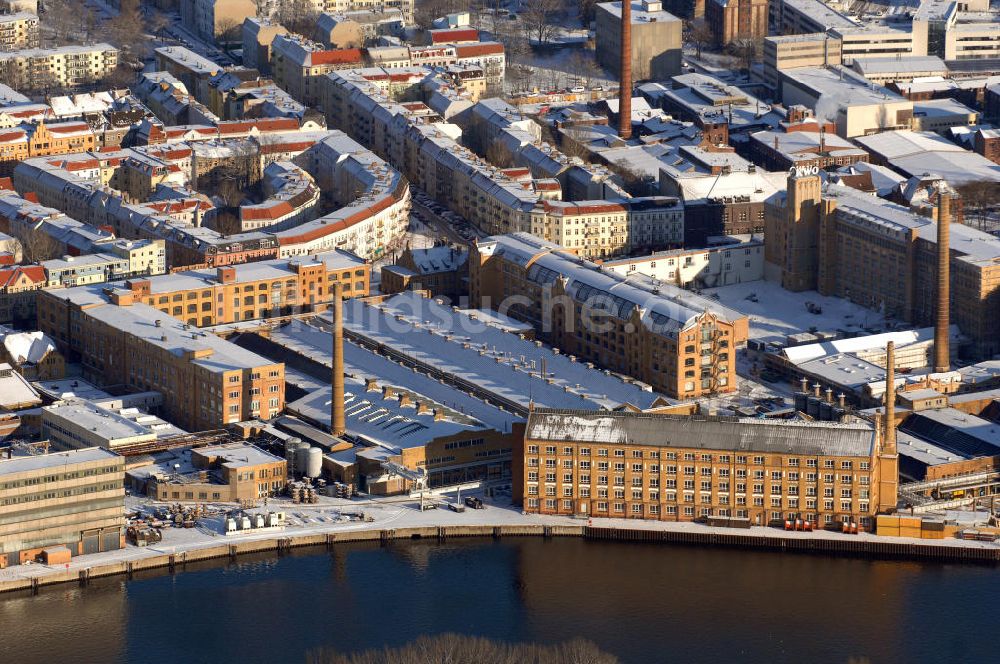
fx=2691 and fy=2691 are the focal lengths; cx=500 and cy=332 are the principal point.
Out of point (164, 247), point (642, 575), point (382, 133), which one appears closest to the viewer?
point (642, 575)

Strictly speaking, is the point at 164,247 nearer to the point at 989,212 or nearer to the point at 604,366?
the point at 604,366

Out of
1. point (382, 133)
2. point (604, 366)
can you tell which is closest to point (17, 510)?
point (604, 366)

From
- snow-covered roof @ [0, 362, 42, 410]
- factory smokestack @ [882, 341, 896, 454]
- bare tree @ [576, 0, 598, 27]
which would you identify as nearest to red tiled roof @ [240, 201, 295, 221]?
snow-covered roof @ [0, 362, 42, 410]

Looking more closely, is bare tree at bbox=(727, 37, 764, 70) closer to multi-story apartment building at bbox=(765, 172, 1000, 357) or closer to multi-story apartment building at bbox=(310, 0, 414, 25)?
multi-story apartment building at bbox=(310, 0, 414, 25)

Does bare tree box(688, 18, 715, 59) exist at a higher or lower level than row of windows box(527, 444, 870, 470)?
higher

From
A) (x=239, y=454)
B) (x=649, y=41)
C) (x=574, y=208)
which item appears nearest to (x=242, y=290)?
(x=239, y=454)

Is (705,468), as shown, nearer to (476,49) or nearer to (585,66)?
(476,49)
